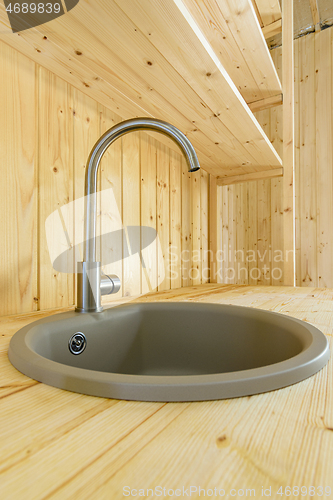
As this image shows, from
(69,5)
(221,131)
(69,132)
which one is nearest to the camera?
(69,5)

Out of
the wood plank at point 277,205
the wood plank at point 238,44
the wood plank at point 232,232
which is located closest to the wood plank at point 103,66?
the wood plank at point 238,44

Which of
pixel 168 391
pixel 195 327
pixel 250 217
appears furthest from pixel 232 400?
pixel 250 217

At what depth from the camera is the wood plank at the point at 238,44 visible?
107cm

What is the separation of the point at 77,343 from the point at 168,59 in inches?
28.0

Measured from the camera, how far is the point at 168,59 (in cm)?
75

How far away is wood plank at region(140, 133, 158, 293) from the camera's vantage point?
1.16 metres

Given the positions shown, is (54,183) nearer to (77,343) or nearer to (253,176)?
(77,343)

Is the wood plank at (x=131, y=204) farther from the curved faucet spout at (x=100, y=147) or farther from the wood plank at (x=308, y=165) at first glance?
the wood plank at (x=308, y=165)

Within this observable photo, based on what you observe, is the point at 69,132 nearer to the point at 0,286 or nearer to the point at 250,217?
the point at 0,286

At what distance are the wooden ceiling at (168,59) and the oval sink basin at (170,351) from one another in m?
0.62

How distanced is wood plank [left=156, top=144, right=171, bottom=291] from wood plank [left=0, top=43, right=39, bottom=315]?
0.60 meters

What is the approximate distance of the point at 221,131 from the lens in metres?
1.17

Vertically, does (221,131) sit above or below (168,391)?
above

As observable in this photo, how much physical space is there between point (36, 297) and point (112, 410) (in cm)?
56
